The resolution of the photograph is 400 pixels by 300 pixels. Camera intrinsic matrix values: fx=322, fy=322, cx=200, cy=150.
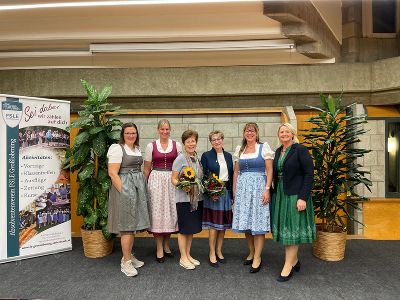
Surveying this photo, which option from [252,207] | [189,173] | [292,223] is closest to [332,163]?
[292,223]

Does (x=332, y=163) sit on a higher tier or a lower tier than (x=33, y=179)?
higher

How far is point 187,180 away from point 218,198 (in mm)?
384

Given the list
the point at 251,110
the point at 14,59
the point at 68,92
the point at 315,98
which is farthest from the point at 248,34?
the point at 14,59

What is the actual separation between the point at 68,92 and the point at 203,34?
2.26 m

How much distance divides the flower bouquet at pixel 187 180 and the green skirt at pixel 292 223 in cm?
77

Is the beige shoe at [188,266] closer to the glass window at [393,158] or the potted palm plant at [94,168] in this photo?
the potted palm plant at [94,168]

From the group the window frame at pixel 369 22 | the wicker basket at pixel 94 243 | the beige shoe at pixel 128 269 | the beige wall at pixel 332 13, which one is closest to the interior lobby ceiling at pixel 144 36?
the beige wall at pixel 332 13

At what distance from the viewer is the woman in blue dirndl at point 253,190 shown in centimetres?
303

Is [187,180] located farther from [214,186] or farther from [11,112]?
[11,112]

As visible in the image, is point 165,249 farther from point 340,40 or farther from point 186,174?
point 340,40

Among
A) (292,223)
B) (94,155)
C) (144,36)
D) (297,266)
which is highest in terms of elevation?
(144,36)

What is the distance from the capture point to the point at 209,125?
188 inches

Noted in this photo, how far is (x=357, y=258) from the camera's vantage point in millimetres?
3590

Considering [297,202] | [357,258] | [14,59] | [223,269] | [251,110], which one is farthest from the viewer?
[14,59]
